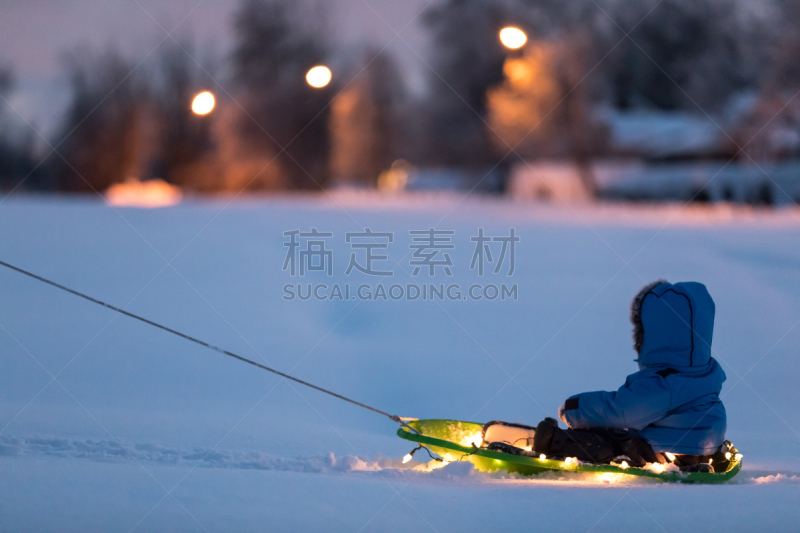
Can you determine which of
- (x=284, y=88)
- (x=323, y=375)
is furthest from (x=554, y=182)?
(x=323, y=375)

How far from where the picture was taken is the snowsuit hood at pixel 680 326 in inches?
147

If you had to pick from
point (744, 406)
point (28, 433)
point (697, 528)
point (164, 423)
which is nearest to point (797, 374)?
point (744, 406)

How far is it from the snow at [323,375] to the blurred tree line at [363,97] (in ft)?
55.7

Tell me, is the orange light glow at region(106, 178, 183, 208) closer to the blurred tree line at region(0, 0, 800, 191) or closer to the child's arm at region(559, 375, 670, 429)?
the blurred tree line at region(0, 0, 800, 191)

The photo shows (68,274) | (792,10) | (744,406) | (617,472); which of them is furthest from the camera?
(792,10)

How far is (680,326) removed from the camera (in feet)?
12.3

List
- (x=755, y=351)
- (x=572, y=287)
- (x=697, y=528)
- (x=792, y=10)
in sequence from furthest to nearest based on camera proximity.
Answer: (x=792, y=10) < (x=572, y=287) < (x=755, y=351) < (x=697, y=528)

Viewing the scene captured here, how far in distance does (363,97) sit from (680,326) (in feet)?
106

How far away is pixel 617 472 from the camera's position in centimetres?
388

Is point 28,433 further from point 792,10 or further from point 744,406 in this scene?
point 792,10

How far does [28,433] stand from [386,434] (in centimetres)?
249

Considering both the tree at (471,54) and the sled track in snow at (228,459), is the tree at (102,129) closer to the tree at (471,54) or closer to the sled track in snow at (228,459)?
the tree at (471,54)

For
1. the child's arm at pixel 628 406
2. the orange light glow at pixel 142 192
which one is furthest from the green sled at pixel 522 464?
the orange light glow at pixel 142 192

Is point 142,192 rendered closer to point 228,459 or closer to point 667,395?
point 228,459
